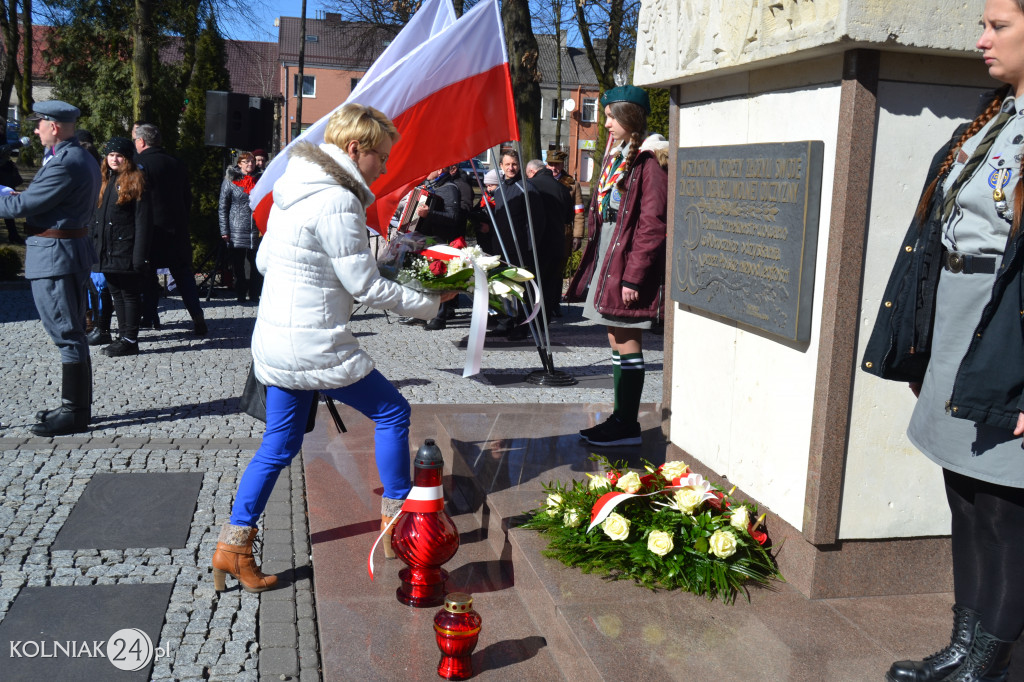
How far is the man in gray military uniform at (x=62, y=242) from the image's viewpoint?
5.78 m

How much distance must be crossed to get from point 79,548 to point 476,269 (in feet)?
6.92

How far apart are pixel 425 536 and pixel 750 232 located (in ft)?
5.49

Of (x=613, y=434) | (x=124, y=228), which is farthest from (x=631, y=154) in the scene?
(x=124, y=228)

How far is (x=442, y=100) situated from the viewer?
5535mm

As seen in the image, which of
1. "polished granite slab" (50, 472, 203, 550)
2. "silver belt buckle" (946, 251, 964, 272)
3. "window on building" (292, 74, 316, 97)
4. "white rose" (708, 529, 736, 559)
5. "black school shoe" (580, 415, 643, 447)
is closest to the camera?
"silver belt buckle" (946, 251, 964, 272)

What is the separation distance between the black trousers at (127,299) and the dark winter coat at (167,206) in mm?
478

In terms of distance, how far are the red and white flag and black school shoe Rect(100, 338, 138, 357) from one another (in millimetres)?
4262

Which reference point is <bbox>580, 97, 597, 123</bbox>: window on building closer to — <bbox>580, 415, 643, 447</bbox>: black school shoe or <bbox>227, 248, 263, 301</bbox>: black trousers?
<bbox>227, 248, 263, 301</bbox>: black trousers

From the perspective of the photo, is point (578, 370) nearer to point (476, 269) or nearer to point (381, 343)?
point (381, 343)

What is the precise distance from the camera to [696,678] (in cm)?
281

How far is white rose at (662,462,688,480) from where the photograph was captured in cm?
384

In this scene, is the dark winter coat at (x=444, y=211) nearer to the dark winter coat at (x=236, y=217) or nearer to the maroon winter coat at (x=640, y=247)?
the dark winter coat at (x=236, y=217)

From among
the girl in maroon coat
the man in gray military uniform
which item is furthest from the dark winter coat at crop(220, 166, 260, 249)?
the girl in maroon coat

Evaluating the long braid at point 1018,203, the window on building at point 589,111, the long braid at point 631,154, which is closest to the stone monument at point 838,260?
the long braid at point 1018,203
